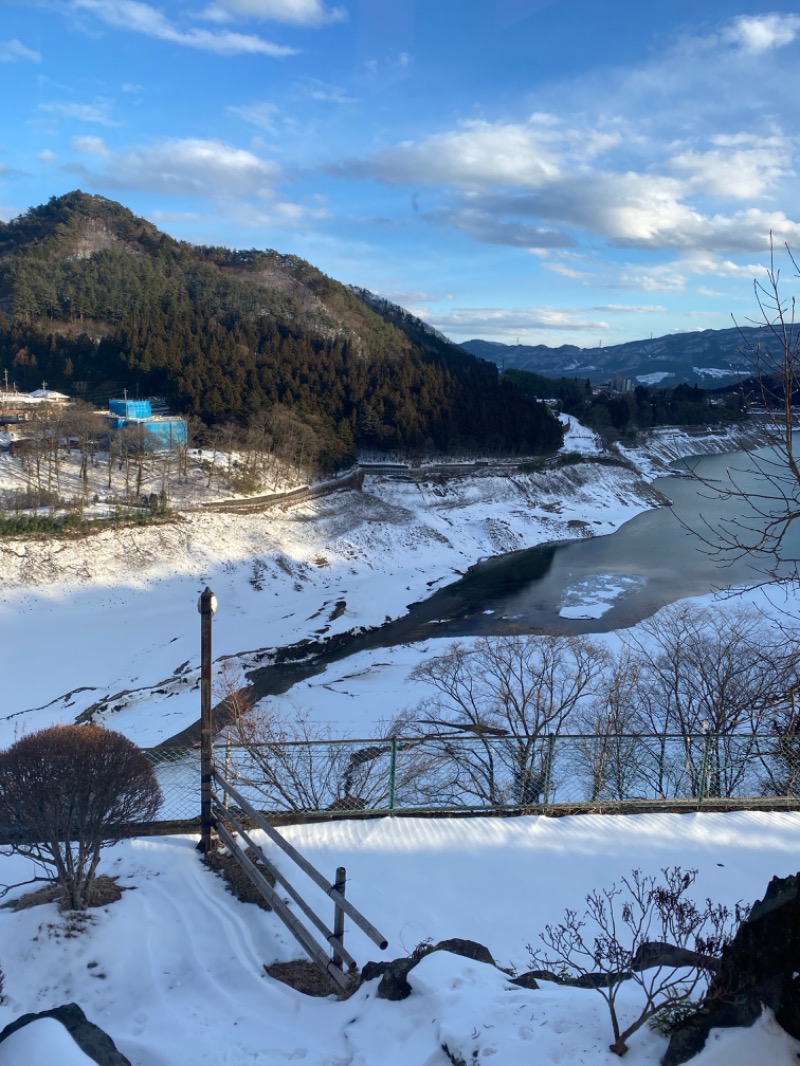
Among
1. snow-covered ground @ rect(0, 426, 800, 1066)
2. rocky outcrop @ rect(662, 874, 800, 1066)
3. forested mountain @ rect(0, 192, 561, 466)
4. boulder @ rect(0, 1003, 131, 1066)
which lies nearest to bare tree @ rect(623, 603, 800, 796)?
snow-covered ground @ rect(0, 426, 800, 1066)

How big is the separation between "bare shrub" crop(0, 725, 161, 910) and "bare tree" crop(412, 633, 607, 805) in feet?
16.5

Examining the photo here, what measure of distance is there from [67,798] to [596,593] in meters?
18.7

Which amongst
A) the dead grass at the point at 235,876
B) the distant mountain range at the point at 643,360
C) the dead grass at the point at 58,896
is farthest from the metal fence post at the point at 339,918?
the distant mountain range at the point at 643,360

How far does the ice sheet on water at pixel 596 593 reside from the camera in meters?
19.1

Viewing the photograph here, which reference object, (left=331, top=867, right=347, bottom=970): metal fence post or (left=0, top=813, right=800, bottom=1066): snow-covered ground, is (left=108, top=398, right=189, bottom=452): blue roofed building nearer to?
(left=0, top=813, right=800, bottom=1066): snow-covered ground

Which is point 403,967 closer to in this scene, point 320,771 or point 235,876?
point 235,876

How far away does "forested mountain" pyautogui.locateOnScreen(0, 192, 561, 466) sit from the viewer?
1304 inches

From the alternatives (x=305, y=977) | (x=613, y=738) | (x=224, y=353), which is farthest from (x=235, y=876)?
(x=224, y=353)

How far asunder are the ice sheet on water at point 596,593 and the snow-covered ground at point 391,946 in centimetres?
1429

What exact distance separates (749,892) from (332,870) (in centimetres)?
251

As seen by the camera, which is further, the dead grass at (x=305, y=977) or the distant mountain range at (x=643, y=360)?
the distant mountain range at (x=643, y=360)

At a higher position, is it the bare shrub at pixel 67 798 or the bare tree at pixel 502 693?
the bare shrub at pixel 67 798

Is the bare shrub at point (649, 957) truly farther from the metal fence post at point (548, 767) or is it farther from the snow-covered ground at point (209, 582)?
the snow-covered ground at point (209, 582)

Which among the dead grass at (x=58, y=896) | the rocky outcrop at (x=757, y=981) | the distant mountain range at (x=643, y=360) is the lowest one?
the dead grass at (x=58, y=896)
